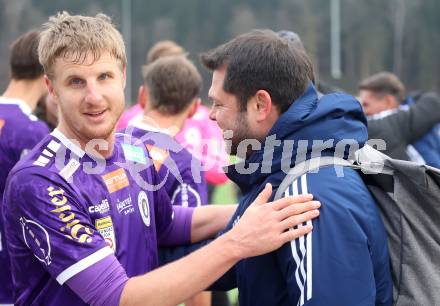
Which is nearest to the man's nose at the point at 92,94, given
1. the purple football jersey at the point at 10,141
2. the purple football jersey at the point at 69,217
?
the purple football jersey at the point at 69,217

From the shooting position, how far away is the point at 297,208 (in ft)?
5.72

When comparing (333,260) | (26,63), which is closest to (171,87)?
(26,63)

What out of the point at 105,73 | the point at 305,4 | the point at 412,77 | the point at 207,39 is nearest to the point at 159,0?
the point at 207,39

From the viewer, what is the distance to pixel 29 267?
1967 millimetres

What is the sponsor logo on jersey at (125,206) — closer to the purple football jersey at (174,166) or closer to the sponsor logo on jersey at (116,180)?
the sponsor logo on jersey at (116,180)

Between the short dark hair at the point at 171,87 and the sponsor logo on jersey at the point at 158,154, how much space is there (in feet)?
1.86

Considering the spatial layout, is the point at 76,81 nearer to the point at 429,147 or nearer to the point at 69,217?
the point at 69,217

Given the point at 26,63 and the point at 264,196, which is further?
the point at 26,63

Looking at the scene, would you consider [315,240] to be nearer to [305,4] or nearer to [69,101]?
[69,101]

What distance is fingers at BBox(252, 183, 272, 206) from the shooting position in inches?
72.9

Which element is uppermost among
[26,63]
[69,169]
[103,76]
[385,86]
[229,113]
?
[385,86]

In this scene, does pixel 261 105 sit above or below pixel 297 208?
above

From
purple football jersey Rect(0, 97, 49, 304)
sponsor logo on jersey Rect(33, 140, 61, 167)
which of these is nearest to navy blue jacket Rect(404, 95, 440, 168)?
purple football jersey Rect(0, 97, 49, 304)

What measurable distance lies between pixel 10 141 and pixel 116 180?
129 cm
